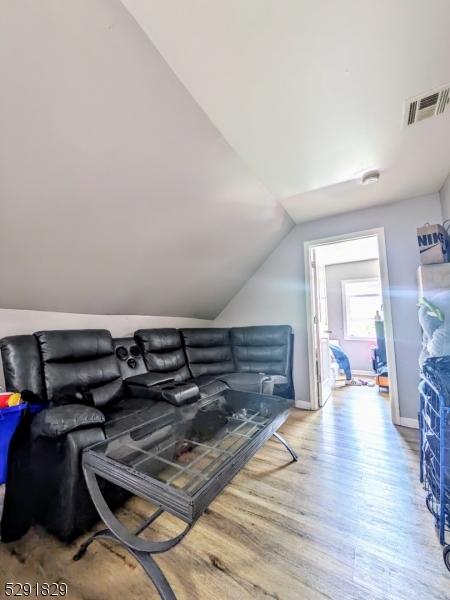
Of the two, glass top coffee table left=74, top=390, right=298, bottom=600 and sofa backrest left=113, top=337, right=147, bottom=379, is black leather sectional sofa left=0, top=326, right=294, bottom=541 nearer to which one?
sofa backrest left=113, top=337, right=147, bottom=379

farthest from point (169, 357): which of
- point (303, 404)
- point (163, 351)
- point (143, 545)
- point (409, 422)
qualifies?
point (409, 422)

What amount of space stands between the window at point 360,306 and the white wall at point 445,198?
293cm

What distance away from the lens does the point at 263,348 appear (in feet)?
10.9

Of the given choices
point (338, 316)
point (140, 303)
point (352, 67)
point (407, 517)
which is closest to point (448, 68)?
point (352, 67)

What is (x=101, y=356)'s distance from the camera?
7.20ft

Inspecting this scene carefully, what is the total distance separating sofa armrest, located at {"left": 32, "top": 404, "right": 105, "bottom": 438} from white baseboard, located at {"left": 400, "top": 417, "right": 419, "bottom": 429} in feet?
9.52

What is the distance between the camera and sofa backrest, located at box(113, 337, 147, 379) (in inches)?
95.4

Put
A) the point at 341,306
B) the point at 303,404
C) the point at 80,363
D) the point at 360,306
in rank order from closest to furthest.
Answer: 1. the point at 80,363
2. the point at 303,404
3. the point at 360,306
4. the point at 341,306

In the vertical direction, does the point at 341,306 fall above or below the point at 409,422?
above

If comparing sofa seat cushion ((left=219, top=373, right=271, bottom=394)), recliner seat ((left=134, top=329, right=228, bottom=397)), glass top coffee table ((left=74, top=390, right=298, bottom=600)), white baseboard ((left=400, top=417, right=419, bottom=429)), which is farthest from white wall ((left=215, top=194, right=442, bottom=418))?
glass top coffee table ((left=74, top=390, right=298, bottom=600))

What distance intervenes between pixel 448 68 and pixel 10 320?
128 inches

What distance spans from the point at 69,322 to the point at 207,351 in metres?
1.62

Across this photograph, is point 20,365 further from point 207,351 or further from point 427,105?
point 427,105

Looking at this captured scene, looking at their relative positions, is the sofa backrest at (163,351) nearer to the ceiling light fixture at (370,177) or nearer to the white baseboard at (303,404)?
the white baseboard at (303,404)
